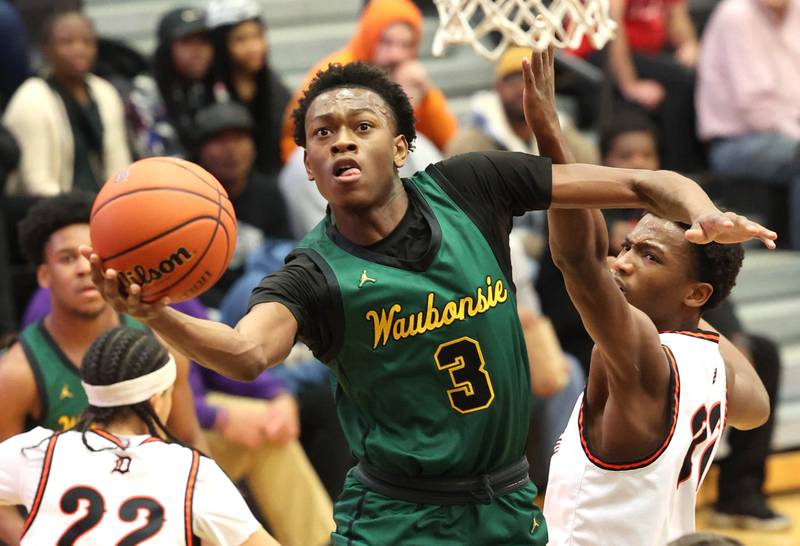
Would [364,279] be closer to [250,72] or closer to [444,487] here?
[444,487]

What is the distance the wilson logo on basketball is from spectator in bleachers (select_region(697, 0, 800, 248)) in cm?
552

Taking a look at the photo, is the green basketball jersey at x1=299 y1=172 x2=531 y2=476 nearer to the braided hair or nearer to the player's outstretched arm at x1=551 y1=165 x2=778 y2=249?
the player's outstretched arm at x1=551 y1=165 x2=778 y2=249

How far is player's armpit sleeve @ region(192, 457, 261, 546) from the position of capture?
3.80 meters

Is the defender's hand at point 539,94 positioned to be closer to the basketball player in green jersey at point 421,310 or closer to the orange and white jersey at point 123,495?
the basketball player in green jersey at point 421,310

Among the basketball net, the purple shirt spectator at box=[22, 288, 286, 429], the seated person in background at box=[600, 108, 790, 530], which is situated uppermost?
the basketball net

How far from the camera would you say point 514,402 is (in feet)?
11.4

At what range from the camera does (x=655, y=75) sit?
27.1ft

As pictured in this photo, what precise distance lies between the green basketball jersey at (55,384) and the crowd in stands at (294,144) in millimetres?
386

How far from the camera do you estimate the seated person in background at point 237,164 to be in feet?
22.2

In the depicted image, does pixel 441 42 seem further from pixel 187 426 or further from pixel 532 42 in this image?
pixel 187 426

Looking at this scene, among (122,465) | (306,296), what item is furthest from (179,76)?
(306,296)

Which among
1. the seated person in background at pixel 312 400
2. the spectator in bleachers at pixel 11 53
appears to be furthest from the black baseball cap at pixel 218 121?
the spectator in bleachers at pixel 11 53

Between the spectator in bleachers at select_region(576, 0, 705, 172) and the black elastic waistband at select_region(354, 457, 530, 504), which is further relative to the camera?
the spectator in bleachers at select_region(576, 0, 705, 172)

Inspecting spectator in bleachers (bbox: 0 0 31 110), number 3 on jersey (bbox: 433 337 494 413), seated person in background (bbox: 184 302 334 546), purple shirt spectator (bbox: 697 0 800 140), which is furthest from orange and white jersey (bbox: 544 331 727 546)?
purple shirt spectator (bbox: 697 0 800 140)
